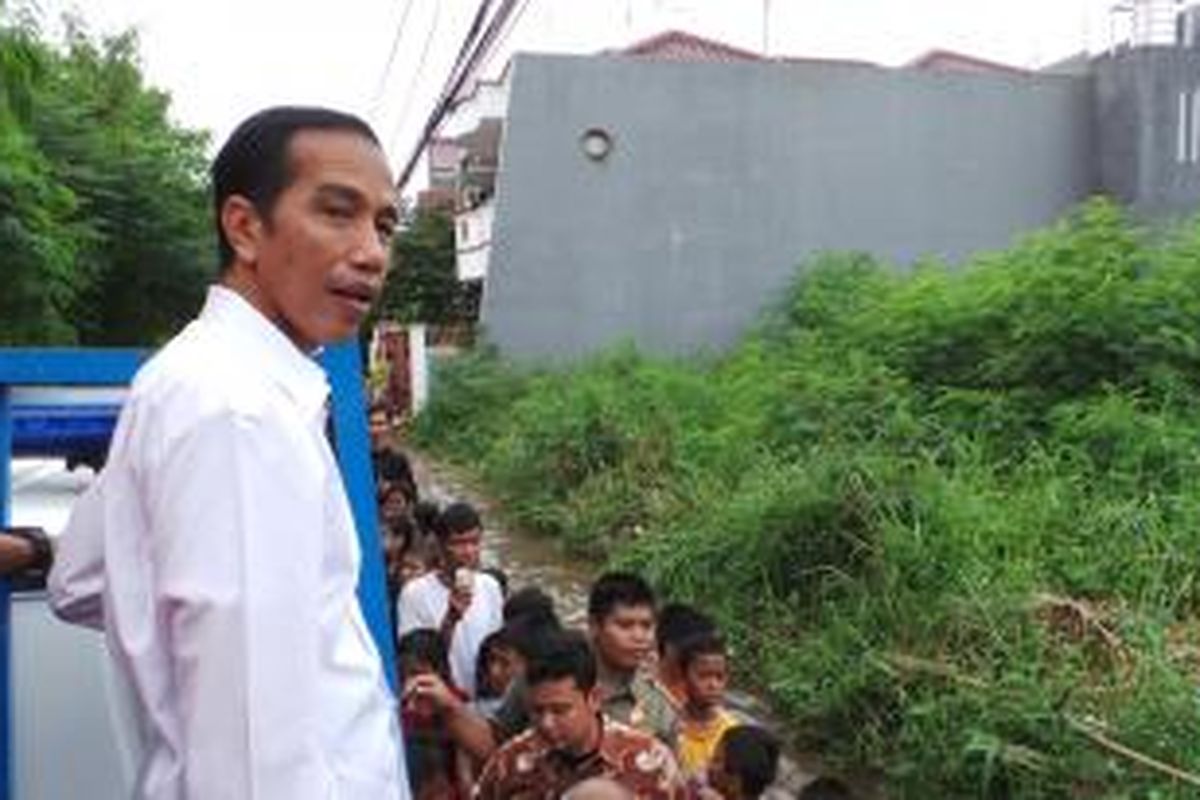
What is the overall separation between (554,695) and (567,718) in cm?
5

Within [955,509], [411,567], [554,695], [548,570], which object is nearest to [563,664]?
[554,695]

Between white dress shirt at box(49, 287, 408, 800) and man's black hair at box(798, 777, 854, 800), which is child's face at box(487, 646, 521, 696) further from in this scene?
white dress shirt at box(49, 287, 408, 800)

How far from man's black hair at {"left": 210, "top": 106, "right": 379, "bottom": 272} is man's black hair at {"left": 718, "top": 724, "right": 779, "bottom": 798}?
2.45 m

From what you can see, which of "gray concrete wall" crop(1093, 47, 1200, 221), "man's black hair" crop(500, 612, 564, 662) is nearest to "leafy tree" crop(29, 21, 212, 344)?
"man's black hair" crop(500, 612, 564, 662)

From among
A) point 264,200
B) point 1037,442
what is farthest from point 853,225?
point 264,200

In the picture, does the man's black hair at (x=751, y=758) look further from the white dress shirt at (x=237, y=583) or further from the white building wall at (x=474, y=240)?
the white building wall at (x=474, y=240)

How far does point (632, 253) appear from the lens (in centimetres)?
1877

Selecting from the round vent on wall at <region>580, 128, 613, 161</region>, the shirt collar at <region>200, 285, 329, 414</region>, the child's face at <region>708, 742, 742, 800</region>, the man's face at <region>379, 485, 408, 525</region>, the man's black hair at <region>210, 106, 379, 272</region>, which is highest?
the round vent on wall at <region>580, 128, 613, 161</region>

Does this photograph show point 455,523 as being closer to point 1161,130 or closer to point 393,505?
point 393,505

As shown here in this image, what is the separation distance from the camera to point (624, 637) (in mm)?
3883

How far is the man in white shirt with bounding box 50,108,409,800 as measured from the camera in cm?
125

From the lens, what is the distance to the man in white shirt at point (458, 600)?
4566 millimetres

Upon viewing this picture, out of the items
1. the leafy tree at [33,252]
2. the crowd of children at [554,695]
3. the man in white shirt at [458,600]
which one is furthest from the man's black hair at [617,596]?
the leafy tree at [33,252]

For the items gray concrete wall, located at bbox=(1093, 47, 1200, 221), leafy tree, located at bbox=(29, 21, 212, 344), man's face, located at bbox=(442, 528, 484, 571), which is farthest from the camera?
gray concrete wall, located at bbox=(1093, 47, 1200, 221)
